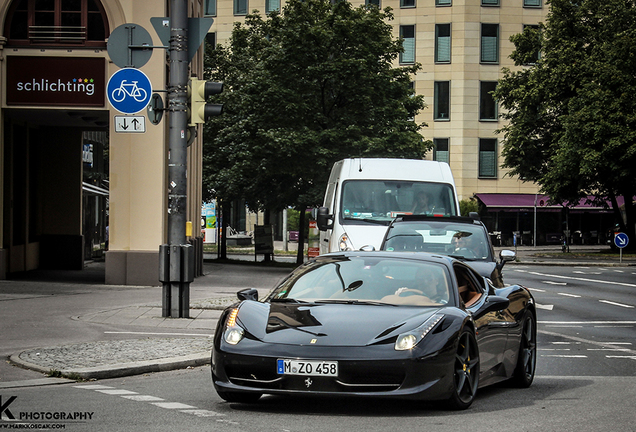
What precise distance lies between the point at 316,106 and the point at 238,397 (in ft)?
89.9

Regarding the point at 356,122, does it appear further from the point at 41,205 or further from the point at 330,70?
the point at 41,205

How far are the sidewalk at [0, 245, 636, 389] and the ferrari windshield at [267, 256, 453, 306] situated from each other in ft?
7.22

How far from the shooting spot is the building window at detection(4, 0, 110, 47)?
69.7 feet

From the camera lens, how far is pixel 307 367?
6.54 metres

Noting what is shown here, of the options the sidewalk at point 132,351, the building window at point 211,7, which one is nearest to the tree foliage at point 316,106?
the sidewalk at point 132,351

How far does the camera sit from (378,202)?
58.9ft

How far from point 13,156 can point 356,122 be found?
13.3 metres

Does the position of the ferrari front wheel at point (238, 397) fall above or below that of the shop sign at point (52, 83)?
below

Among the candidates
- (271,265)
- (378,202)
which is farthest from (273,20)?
(378,202)

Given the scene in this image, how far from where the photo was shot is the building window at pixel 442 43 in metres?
69.1

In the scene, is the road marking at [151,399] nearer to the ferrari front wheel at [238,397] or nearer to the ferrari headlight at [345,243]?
the ferrari front wheel at [238,397]

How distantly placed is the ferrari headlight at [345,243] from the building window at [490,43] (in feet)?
179

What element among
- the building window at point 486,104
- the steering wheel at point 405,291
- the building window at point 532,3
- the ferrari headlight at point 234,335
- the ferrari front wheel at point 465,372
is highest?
the building window at point 532,3

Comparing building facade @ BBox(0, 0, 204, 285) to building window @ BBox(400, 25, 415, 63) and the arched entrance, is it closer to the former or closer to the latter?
the arched entrance
